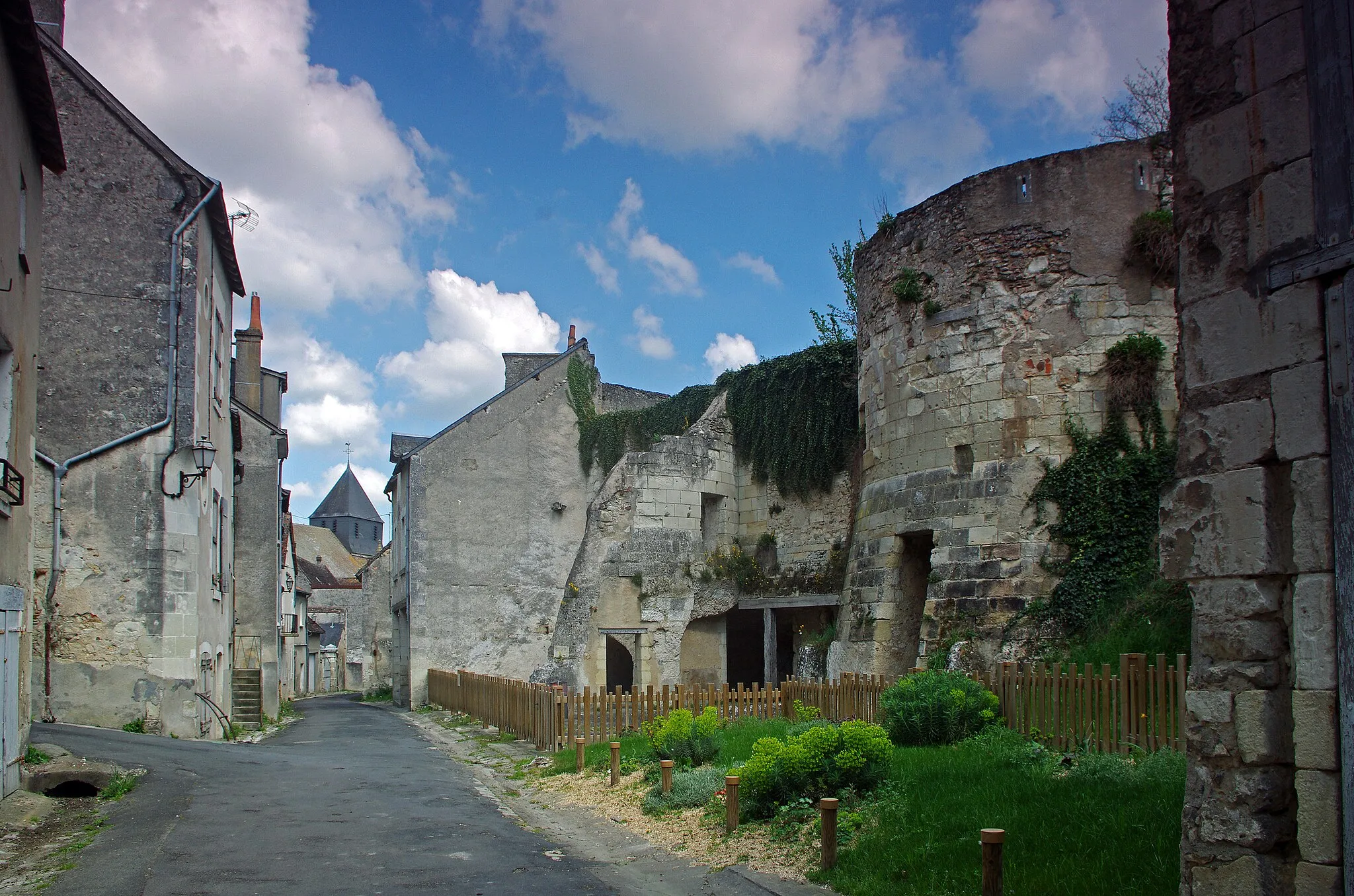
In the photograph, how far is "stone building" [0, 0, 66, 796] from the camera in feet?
30.1

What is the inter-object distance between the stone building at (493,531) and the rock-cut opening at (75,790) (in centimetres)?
1575

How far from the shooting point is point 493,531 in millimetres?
27266

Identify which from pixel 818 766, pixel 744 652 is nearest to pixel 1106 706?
pixel 818 766

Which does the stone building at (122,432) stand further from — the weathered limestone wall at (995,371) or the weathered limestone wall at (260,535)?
the weathered limestone wall at (995,371)

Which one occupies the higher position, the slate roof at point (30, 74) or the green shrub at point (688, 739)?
the slate roof at point (30, 74)

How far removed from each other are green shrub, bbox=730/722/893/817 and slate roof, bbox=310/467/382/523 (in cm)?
7583

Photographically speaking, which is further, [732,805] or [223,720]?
[223,720]

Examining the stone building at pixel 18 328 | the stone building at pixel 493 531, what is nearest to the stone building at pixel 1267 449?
the stone building at pixel 18 328

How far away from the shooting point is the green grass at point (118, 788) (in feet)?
32.7

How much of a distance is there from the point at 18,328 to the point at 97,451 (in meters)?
5.22

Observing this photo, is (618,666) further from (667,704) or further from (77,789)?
(77,789)

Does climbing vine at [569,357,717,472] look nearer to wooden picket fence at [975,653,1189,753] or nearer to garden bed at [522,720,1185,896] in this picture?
wooden picket fence at [975,653,1189,753]

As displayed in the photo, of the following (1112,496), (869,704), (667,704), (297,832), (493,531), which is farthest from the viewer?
(493,531)

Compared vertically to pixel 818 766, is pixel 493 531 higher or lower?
higher
